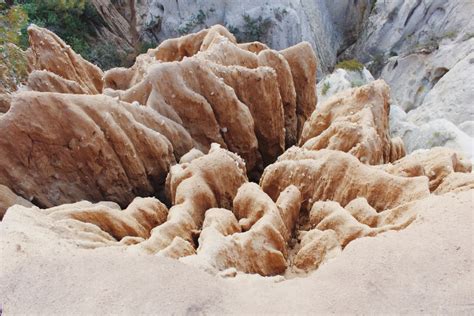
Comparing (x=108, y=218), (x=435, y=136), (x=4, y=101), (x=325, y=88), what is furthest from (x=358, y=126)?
(x=325, y=88)

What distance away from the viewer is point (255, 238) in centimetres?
361

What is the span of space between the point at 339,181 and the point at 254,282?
2.21 meters

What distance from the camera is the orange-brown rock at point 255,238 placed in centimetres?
318

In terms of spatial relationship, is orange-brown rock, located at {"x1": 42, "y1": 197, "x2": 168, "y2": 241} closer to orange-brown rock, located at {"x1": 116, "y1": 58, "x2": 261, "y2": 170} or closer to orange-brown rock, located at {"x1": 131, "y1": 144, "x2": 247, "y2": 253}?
orange-brown rock, located at {"x1": 131, "y1": 144, "x2": 247, "y2": 253}

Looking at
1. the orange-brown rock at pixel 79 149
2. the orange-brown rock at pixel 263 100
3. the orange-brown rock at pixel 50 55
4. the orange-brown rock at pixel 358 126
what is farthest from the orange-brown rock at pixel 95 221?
the orange-brown rock at pixel 50 55

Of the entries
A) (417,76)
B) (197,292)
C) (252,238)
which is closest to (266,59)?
(252,238)

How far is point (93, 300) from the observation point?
2426 millimetres

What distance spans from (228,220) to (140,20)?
23796 millimetres

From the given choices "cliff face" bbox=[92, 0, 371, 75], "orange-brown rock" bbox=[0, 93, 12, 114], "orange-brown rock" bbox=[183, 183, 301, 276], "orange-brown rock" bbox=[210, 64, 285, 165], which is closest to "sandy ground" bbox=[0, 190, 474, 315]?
"orange-brown rock" bbox=[183, 183, 301, 276]

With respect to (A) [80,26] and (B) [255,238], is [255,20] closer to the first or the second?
(A) [80,26]

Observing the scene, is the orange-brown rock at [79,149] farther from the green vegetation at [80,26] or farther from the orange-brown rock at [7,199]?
the green vegetation at [80,26]

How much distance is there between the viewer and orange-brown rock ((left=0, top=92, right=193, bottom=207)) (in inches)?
190

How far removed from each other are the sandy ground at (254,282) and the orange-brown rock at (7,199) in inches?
73.2

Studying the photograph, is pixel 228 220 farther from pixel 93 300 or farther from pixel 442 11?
pixel 442 11
